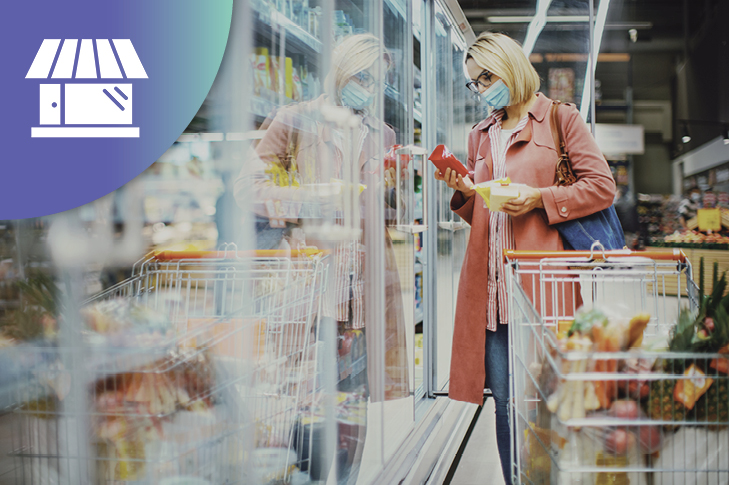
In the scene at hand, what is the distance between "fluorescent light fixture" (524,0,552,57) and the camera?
3627 millimetres

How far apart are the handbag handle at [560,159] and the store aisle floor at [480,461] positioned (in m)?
1.30

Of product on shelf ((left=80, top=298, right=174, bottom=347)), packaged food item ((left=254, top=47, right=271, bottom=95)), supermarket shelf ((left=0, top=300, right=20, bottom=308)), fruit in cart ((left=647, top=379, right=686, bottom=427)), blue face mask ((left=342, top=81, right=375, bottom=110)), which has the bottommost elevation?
fruit in cart ((left=647, top=379, right=686, bottom=427))

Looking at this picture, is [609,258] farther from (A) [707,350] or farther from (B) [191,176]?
(B) [191,176]

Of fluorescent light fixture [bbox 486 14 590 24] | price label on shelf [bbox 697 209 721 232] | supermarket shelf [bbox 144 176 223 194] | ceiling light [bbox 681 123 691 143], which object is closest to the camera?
supermarket shelf [bbox 144 176 223 194]

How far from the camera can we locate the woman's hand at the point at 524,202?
1.74 m

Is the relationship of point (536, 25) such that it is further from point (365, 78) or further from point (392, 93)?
point (365, 78)

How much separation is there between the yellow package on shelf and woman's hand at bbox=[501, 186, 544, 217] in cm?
4

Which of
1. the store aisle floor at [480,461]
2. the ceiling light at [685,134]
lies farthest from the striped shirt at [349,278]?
the ceiling light at [685,134]

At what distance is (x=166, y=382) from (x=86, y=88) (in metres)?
0.52

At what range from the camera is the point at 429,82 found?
3135 mm

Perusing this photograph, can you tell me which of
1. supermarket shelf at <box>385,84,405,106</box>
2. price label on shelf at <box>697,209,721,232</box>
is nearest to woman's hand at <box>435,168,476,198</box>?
supermarket shelf at <box>385,84,405,106</box>

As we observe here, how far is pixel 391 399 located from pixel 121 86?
164cm

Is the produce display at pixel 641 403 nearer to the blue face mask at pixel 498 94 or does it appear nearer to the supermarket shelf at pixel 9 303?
the supermarket shelf at pixel 9 303

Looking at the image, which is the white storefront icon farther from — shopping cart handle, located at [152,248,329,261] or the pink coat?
the pink coat
